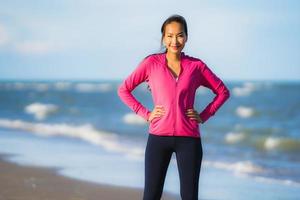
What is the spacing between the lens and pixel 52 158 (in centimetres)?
Answer: 759

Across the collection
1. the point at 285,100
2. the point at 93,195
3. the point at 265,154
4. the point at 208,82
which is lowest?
the point at 93,195

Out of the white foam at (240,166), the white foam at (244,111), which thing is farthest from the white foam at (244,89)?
the white foam at (240,166)

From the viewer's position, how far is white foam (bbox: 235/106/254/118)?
1753 centimetres

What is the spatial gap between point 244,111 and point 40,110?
6674 mm

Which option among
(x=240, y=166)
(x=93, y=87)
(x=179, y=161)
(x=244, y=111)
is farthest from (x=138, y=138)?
(x=93, y=87)

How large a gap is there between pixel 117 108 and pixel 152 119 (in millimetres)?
16433

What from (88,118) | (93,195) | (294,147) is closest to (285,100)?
(88,118)

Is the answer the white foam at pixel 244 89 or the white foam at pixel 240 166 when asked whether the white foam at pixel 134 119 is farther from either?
the white foam at pixel 244 89

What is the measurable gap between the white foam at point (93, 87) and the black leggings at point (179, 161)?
24092 millimetres

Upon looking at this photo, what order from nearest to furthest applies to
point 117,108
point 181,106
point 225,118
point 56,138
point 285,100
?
point 181,106, point 56,138, point 225,118, point 117,108, point 285,100

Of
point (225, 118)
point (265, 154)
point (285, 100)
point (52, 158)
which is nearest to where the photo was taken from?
point (52, 158)

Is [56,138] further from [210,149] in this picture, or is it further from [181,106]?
[181,106]

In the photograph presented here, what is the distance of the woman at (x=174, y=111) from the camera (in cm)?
310

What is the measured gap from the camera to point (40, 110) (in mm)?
19031
